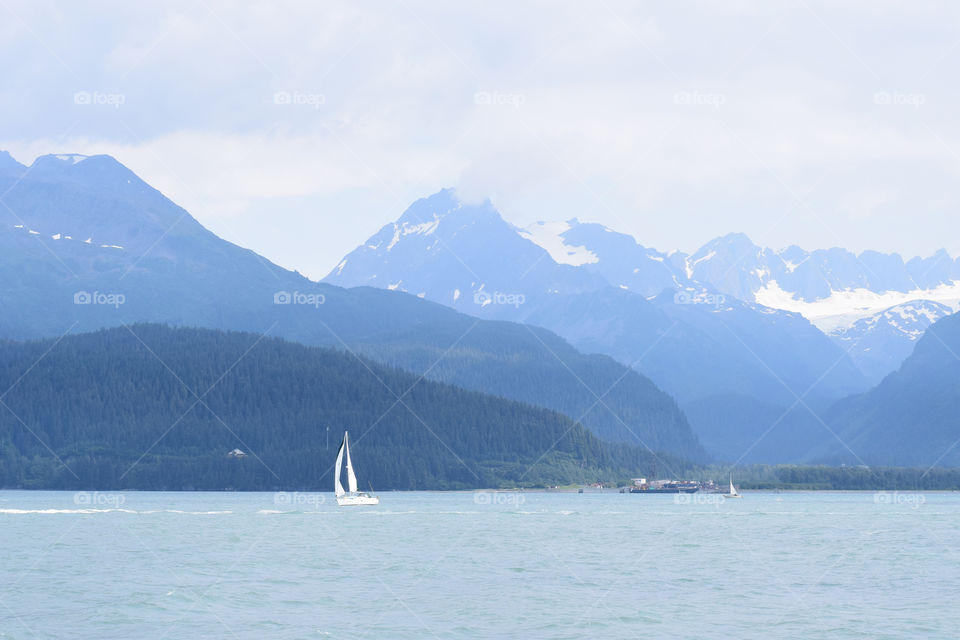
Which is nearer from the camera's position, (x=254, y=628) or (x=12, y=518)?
(x=254, y=628)

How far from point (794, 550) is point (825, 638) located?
6389 centimetres

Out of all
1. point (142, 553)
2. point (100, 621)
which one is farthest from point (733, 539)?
point (100, 621)

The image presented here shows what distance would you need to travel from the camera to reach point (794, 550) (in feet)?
465

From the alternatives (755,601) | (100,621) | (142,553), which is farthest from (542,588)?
(142,553)

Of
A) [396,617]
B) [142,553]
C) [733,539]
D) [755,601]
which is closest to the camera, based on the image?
[396,617]

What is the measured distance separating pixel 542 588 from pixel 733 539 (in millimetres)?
63487

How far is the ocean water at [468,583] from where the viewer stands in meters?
82.9

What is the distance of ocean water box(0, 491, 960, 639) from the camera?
272 feet

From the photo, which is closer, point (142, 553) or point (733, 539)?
point (142, 553)

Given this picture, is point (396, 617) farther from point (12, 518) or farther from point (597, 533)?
point (12, 518)

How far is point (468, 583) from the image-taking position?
105625 millimetres

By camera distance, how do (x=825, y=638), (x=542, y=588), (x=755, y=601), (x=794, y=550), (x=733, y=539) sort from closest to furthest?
(x=825, y=638) → (x=755, y=601) → (x=542, y=588) → (x=794, y=550) → (x=733, y=539)

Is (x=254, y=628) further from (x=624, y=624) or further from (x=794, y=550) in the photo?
(x=794, y=550)

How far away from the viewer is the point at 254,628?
267ft
